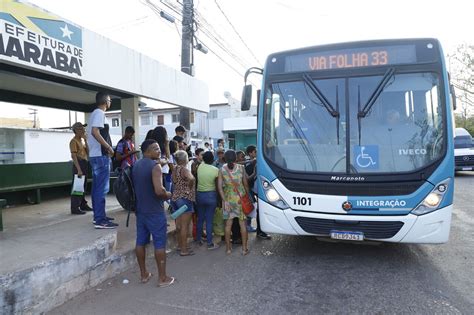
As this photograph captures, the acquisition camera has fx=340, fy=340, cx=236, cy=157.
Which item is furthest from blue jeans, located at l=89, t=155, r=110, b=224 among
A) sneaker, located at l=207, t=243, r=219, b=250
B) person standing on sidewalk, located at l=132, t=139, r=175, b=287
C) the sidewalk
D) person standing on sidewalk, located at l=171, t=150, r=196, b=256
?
sneaker, located at l=207, t=243, r=219, b=250

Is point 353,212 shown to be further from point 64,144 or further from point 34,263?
point 64,144

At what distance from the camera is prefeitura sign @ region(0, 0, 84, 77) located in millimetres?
4262

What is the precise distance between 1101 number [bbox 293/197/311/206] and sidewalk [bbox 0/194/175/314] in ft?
7.69

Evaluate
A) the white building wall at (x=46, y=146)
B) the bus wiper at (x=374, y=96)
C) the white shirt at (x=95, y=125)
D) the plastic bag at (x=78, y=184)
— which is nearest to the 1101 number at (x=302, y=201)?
the bus wiper at (x=374, y=96)

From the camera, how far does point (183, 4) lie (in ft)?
35.8

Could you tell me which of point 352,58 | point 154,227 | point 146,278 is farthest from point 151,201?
point 352,58

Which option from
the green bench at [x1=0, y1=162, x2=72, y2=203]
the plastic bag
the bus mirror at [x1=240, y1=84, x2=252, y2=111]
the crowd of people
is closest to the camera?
the crowd of people

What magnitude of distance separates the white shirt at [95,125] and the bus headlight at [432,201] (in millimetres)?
4211

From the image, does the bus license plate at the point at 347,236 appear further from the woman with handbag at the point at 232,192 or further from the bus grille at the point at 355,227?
the woman with handbag at the point at 232,192

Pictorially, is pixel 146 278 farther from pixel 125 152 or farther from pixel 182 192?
pixel 125 152

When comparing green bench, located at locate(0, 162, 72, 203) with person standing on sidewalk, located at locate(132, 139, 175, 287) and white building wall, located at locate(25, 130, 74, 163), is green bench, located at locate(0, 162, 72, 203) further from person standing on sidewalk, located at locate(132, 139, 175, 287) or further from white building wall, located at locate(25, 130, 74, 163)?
white building wall, located at locate(25, 130, 74, 163)

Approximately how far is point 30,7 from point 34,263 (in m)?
3.41

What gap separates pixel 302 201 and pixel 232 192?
1238 mm

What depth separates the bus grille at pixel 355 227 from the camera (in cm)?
407
